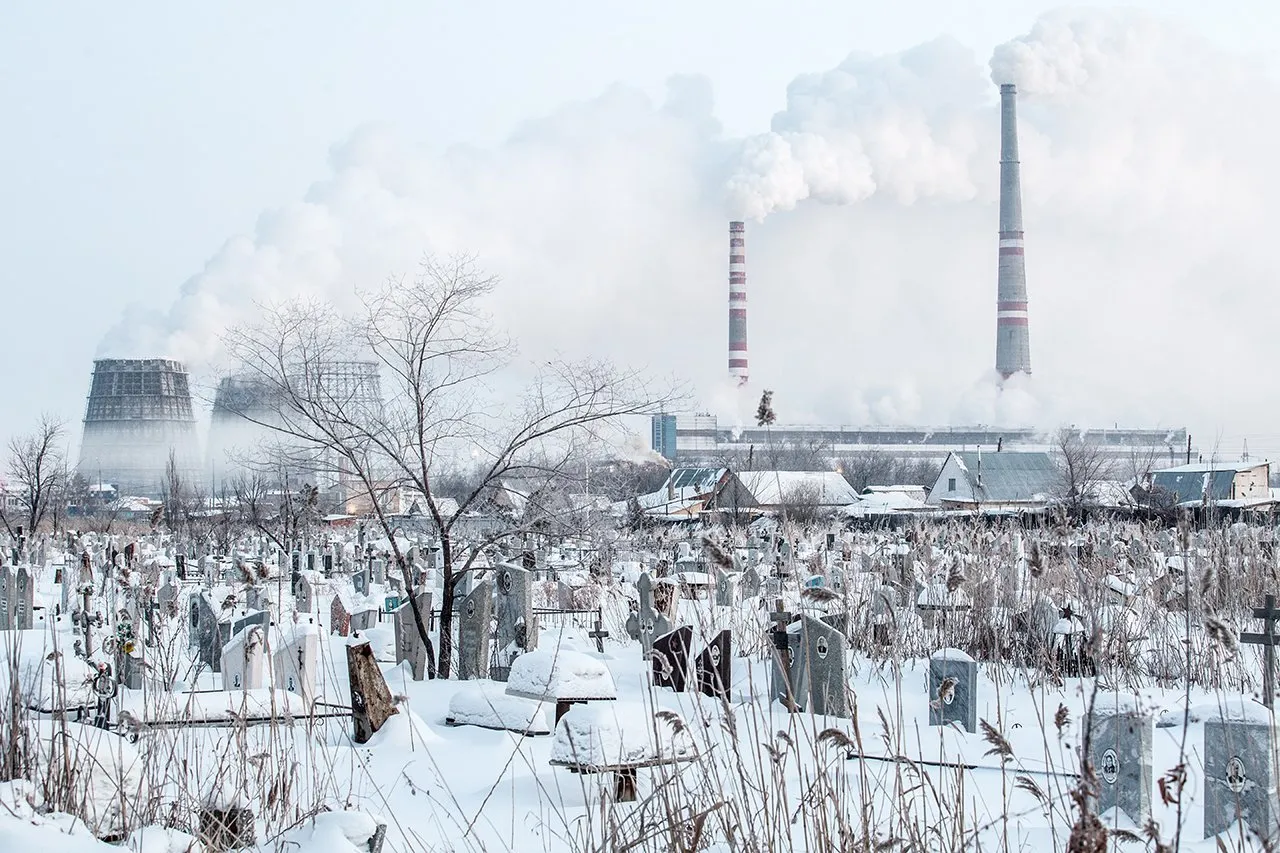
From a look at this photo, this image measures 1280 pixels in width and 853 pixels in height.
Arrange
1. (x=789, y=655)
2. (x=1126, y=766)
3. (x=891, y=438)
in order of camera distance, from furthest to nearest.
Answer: (x=891, y=438) → (x=789, y=655) → (x=1126, y=766)

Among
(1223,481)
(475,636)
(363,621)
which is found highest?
(1223,481)

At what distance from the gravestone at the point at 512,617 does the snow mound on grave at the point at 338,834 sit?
5.37 meters

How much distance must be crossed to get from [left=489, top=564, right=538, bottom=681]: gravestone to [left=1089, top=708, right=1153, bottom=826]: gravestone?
478cm

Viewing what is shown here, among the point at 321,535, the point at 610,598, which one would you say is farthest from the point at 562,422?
the point at 321,535

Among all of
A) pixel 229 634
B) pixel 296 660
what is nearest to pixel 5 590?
pixel 229 634

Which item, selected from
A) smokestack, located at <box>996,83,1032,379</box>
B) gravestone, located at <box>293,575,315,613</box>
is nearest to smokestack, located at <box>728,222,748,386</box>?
smokestack, located at <box>996,83,1032,379</box>

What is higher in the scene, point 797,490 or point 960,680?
point 797,490

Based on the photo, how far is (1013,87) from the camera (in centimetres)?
6750

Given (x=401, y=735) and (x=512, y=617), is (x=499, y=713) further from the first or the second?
(x=512, y=617)

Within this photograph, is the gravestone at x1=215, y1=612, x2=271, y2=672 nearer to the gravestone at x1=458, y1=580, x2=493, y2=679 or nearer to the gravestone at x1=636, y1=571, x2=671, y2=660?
the gravestone at x1=458, y1=580, x2=493, y2=679

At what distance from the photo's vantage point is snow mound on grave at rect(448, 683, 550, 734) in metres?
5.32

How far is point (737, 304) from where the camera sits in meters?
72.4

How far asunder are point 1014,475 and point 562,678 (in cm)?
4045

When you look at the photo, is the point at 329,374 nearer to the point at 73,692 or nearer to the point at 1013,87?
the point at 73,692
